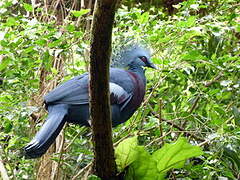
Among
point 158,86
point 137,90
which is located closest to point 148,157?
point 137,90

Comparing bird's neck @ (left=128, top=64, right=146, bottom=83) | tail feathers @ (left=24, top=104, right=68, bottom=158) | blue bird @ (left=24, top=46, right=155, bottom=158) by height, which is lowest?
tail feathers @ (left=24, top=104, right=68, bottom=158)

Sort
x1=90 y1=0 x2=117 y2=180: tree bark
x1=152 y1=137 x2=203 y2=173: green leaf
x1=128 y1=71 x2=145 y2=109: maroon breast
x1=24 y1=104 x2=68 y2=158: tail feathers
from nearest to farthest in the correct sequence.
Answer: x1=90 y1=0 x2=117 y2=180: tree bark → x1=24 y1=104 x2=68 y2=158: tail feathers → x1=152 y1=137 x2=203 y2=173: green leaf → x1=128 y1=71 x2=145 y2=109: maroon breast

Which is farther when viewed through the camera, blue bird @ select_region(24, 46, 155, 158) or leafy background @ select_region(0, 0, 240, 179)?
leafy background @ select_region(0, 0, 240, 179)

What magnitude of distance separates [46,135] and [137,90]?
1.31 feet

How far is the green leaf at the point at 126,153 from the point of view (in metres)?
1.42

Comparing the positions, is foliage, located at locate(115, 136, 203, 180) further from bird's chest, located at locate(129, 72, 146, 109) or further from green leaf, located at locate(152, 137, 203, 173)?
bird's chest, located at locate(129, 72, 146, 109)

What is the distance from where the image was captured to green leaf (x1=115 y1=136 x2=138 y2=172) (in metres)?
1.42

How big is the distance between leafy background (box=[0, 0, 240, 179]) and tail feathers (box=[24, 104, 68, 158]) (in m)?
0.22

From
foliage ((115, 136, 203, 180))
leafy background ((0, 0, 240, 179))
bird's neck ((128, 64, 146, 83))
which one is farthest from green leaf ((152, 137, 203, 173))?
bird's neck ((128, 64, 146, 83))

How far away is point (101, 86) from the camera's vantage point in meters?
1.10

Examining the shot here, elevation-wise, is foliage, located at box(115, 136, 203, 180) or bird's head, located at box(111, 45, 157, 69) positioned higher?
bird's head, located at box(111, 45, 157, 69)

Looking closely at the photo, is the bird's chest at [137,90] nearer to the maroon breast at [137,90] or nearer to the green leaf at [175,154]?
the maroon breast at [137,90]

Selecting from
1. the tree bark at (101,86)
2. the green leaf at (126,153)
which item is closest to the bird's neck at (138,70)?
the green leaf at (126,153)

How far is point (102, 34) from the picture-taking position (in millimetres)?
998
